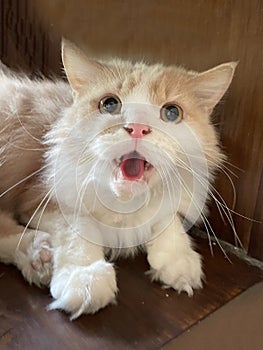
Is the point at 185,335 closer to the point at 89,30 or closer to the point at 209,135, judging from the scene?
the point at 209,135

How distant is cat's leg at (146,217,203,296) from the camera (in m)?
0.88

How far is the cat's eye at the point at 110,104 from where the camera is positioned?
0.83 m

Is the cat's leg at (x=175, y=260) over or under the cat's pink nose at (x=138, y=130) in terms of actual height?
under

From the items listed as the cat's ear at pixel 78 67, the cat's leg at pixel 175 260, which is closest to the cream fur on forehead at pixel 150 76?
the cat's ear at pixel 78 67

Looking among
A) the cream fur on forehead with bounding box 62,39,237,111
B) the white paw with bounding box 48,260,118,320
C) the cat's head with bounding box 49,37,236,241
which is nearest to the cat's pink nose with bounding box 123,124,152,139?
the cat's head with bounding box 49,37,236,241

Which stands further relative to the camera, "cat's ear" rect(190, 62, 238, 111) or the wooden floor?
"cat's ear" rect(190, 62, 238, 111)

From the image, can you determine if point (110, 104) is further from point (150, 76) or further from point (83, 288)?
point (83, 288)

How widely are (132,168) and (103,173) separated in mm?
52

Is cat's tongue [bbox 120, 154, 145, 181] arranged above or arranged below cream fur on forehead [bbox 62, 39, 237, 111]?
below

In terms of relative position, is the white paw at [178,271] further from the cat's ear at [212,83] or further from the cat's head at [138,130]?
the cat's ear at [212,83]

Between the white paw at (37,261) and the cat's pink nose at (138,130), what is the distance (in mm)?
264

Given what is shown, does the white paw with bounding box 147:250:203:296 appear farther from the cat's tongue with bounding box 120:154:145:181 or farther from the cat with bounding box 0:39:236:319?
the cat's tongue with bounding box 120:154:145:181

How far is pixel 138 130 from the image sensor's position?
0.77m

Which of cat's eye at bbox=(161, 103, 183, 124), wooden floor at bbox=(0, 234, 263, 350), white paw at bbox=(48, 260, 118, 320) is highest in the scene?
cat's eye at bbox=(161, 103, 183, 124)
